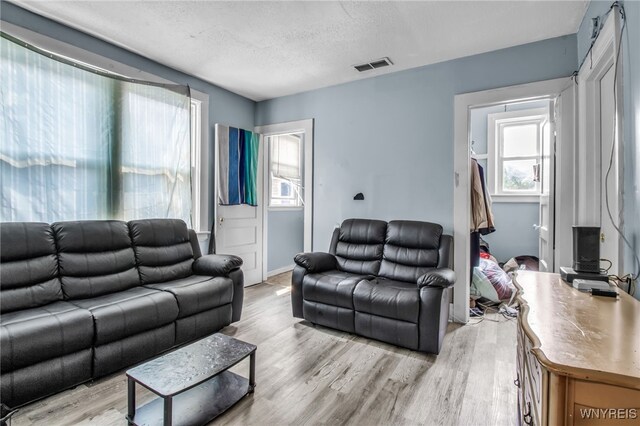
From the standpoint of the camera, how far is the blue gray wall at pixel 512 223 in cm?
446

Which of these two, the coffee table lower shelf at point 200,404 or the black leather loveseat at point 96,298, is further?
the black leather loveseat at point 96,298

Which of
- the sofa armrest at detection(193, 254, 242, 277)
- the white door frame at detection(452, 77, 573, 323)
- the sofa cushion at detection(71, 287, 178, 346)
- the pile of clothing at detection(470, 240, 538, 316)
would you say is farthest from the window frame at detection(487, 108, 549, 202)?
the sofa cushion at detection(71, 287, 178, 346)

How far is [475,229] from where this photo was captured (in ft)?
10.7

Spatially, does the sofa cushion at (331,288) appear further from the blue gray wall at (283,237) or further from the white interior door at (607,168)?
the blue gray wall at (283,237)

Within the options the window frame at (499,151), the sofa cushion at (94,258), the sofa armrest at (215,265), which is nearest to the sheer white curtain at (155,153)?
the sofa cushion at (94,258)

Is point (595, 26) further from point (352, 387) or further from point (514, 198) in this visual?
point (514, 198)

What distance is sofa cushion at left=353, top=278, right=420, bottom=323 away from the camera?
2420 mm

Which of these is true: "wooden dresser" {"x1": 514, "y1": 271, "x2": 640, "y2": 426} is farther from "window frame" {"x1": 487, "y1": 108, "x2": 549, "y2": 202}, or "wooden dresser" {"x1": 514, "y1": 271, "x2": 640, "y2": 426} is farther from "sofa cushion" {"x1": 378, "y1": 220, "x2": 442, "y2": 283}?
"window frame" {"x1": 487, "y1": 108, "x2": 549, "y2": 202}

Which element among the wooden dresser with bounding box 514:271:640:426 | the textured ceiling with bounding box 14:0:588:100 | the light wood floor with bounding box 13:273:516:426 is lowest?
the light wood floor with bounding box 13:273:516:426

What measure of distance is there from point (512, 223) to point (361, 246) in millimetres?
2746

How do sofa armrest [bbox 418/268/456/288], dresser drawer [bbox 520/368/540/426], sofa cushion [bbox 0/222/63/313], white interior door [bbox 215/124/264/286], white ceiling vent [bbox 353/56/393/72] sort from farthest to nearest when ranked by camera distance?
white interior door [bbox 215/124/264/286] → white ceiling vent [bbox 353/56/393/72] → sofa armrest [bbox 418/268/456/288] → sofa cushion [bbox 0/222/63/313] → dresser drawer [bbox 520/368/540/426]

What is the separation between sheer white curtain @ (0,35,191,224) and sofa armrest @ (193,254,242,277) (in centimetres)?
71

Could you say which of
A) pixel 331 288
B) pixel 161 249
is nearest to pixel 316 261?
pixel 331 288

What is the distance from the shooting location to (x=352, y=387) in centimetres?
198
